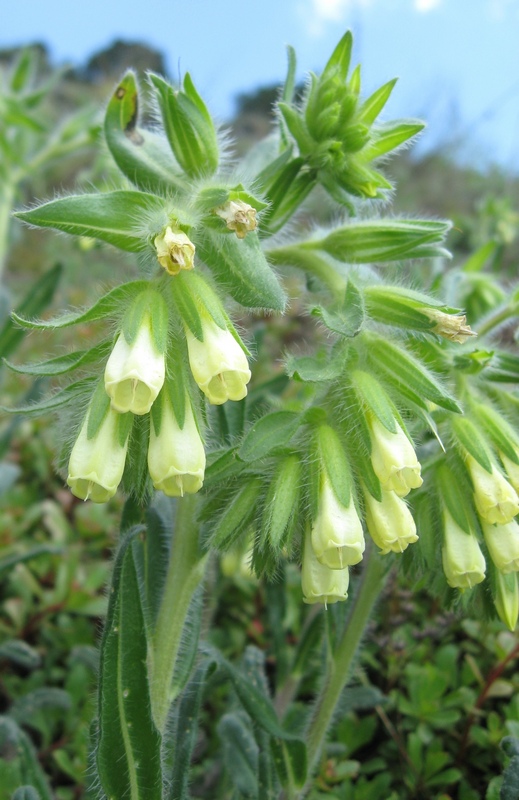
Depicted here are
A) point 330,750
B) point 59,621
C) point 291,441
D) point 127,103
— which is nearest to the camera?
point 291,441

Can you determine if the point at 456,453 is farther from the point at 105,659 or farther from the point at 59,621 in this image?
the point at 59,621

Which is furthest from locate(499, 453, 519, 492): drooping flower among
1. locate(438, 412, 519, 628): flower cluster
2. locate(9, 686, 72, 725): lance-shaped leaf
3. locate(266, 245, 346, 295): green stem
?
locate(9, 686, 72, 725): lance-shaped leaf

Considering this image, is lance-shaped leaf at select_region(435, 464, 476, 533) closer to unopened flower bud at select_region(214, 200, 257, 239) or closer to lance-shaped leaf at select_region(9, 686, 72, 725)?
unopened flower bud at select_region(214, 200, 257, 239)

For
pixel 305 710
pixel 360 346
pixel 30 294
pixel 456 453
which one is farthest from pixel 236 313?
pixel 30 294

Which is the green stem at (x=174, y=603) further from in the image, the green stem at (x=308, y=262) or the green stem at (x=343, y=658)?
the green stem at (x=308, y=262)

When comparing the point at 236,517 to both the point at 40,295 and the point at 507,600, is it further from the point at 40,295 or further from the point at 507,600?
the point at 40,295

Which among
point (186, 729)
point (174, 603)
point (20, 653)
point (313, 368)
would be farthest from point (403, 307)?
point (20, 653)

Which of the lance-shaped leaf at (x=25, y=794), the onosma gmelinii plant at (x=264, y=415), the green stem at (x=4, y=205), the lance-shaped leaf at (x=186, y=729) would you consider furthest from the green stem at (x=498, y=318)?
the green stem at (x=4, y=205)
